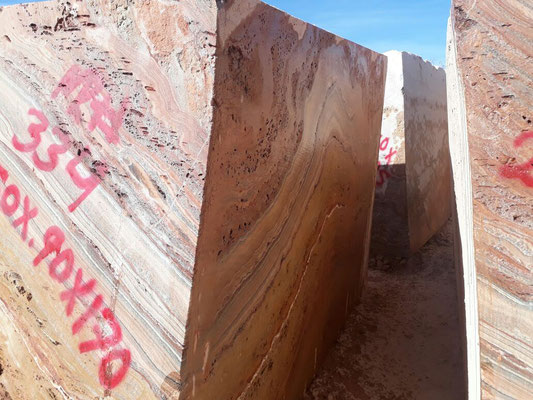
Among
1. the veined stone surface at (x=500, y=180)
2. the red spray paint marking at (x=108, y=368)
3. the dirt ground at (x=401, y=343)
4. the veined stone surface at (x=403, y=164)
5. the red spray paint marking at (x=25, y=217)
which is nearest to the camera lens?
the veined stone surface at (x=500, y=180)

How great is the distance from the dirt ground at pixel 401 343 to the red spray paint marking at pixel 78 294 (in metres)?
1.08

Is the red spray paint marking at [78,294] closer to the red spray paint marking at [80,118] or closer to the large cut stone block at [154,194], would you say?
the large cut stone block at [154,194]

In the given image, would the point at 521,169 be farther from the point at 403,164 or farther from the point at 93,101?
the point at 403,164

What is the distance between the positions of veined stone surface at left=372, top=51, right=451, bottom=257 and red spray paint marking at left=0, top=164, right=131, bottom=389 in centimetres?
278

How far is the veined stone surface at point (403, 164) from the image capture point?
3.75m

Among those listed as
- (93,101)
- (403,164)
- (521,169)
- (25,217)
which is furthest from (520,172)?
(403,164)

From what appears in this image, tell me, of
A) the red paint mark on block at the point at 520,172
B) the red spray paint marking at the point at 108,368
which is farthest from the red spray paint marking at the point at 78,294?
the red paint mark on block at the point at 520,172

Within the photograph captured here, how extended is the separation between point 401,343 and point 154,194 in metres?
1.96

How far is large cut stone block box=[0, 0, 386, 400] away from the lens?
4.27ft

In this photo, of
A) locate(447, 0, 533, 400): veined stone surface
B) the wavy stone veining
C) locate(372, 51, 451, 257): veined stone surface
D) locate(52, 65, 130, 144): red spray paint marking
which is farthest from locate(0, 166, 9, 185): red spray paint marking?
locate(372, 51, 451, 257): veined stone surface

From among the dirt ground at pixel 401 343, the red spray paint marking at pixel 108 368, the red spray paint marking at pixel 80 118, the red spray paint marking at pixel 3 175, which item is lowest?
the dirt ground at pixel 401 343

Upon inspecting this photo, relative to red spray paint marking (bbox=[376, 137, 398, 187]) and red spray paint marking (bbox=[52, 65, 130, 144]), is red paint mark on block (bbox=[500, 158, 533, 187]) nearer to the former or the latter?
red spray paint marking (bbox=[52, 65, 130, 144])

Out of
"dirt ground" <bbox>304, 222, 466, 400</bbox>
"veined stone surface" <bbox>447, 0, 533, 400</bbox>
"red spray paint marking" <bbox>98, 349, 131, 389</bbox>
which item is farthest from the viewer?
"dirt ground" <bbox>304, 222, 466, 400</bbox>

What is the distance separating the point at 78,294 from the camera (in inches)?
60.8
